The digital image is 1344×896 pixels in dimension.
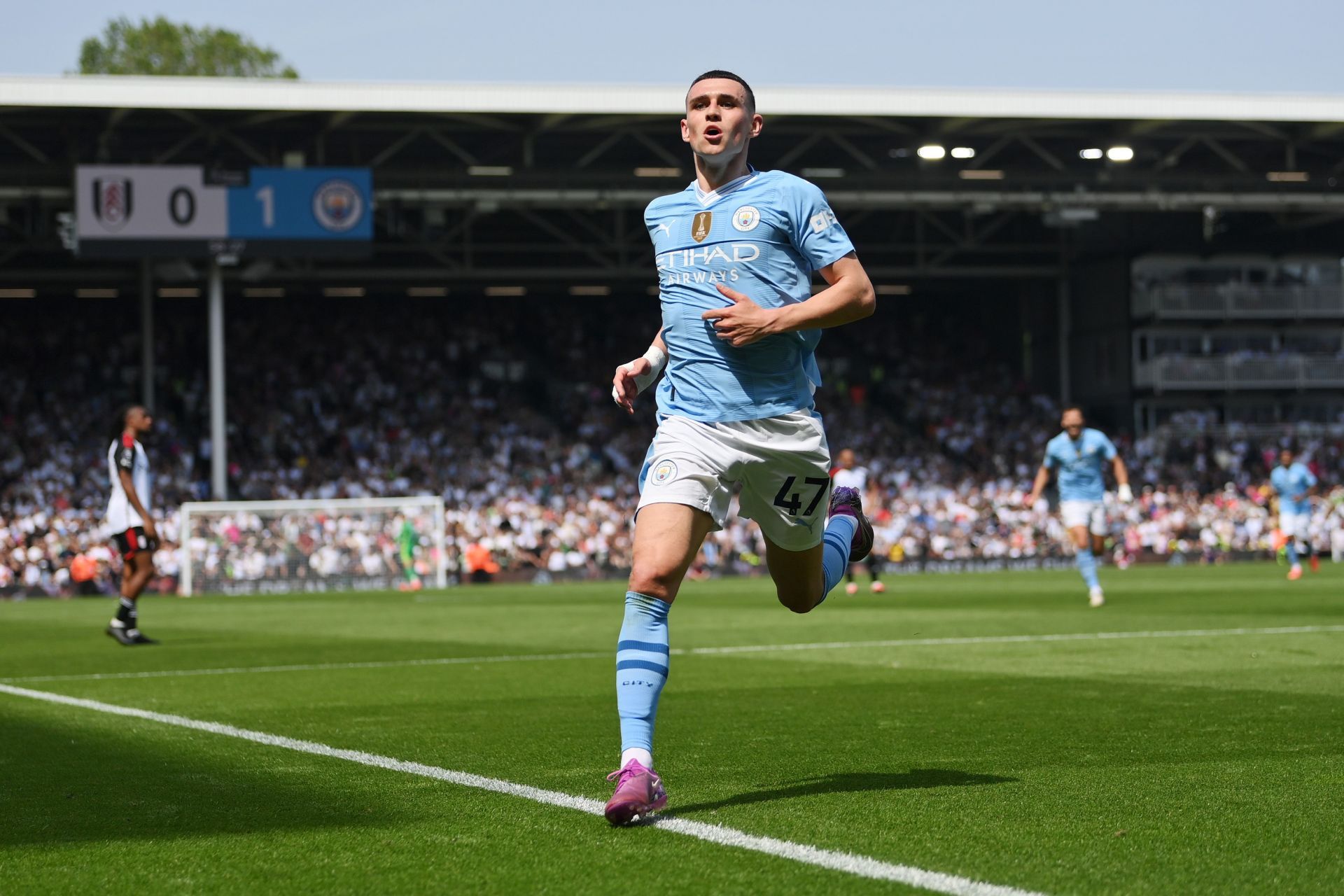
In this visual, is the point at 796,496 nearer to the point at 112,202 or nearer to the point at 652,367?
the point at 652,367

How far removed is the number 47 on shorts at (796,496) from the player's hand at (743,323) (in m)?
0.55

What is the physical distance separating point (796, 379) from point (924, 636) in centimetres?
870

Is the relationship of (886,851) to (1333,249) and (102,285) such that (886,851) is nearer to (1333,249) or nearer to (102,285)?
(102,285)

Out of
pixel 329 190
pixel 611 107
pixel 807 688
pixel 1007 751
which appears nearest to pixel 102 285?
pixel 329 190

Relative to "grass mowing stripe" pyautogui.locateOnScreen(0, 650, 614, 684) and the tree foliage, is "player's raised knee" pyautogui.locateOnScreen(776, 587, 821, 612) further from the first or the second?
the tree foliage

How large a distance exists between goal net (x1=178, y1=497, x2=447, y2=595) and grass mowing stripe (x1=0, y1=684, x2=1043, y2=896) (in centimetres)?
2324

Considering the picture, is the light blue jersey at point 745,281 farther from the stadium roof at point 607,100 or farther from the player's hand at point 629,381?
the stadium roof at point 607,100

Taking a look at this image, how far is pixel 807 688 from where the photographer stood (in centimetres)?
934

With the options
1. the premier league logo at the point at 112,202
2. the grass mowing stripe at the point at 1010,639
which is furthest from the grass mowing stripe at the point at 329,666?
the premier league logo at the point at 112,202

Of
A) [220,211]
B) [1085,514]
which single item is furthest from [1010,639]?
[220,211]

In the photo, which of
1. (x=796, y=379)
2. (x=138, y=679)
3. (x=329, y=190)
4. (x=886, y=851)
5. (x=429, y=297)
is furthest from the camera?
(x=429, y=297)

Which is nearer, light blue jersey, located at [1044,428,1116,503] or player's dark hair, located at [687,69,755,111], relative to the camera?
player's dark hair, located at [687,69,755,111]

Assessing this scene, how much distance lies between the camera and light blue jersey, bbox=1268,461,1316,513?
26.5 metres

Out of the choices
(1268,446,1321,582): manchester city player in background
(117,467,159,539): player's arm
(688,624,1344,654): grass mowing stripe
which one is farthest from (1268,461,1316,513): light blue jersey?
(117,467,159,539): player's arm
